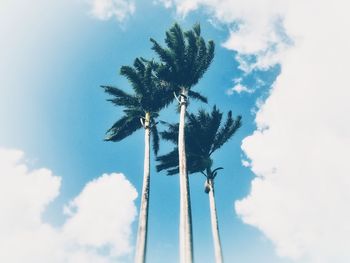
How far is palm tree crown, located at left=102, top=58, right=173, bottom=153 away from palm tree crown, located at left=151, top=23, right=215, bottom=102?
2.64 ft

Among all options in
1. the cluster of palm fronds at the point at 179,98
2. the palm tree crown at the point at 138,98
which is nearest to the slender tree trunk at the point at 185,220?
the cluster of palm fronds at the point at 179,98

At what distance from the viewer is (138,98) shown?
2112 centimetres

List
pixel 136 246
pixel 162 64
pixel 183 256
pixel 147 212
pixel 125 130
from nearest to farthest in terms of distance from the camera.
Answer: pixel 183 256, pixel 136 246, pixel 147 212, pixel 162 64, pixel 125 130

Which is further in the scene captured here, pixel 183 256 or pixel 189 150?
pixel 189 150

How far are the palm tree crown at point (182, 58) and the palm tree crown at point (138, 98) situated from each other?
0.80 m

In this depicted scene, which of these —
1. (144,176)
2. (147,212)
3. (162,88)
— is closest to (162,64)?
(162,88)

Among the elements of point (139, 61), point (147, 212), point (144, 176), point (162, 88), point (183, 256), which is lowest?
point (183, 256)

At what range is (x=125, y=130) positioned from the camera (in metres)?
21.7

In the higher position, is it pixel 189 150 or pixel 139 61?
pixel 139 61

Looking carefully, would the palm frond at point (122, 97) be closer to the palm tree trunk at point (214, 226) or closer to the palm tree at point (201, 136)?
the palm tree at point (201, 136)

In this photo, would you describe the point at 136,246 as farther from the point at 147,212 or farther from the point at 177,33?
the point at 177,33

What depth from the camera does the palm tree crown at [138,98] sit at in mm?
20469

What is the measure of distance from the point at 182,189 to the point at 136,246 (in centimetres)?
355

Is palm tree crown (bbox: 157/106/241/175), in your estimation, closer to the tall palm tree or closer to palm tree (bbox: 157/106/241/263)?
palm tree (bbox: 157/106/241/263)
